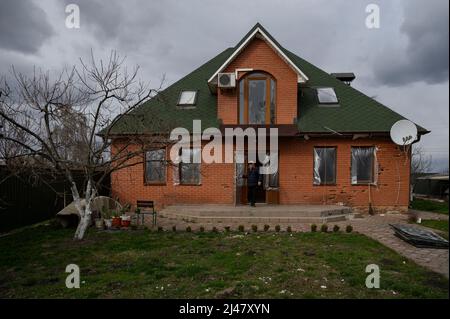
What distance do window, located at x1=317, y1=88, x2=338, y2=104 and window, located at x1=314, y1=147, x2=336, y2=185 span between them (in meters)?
2.40

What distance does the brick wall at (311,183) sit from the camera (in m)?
11.6

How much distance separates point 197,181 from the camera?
1209cm

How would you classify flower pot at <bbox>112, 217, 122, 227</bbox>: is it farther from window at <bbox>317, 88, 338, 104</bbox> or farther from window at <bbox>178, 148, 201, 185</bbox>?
window at <bbox>317, 88, 338, 104</bbox>

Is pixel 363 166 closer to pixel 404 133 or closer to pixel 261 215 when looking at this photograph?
pixel 404 133

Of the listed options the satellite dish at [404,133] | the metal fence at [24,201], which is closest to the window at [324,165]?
the satellite dish at [404,133]

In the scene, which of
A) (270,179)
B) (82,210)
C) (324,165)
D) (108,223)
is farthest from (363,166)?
(82,210)

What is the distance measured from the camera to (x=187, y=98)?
1352cm

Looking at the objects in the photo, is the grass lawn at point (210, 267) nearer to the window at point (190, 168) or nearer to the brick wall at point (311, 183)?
the brick wall at point (311, 183)

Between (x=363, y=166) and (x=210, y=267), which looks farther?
(x=363, y=166)

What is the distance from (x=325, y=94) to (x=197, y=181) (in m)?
6.99

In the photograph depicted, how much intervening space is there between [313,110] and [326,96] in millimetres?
1279

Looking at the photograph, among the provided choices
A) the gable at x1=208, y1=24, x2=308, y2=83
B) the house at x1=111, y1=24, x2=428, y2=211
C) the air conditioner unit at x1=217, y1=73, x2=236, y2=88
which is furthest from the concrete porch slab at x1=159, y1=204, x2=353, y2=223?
the gable at x1=208, y1=24, x2=308, y2=83
